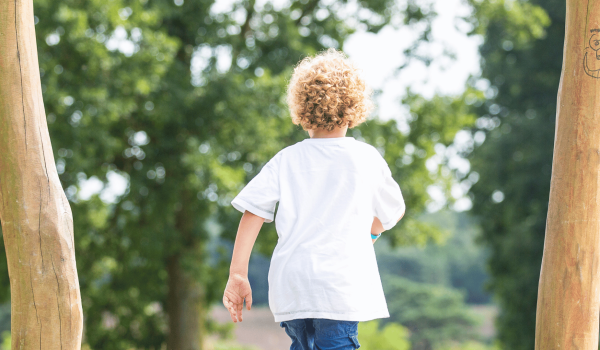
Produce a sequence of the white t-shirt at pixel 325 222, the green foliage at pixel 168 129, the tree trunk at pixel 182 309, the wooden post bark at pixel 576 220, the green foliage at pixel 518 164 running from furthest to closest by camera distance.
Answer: the green foliage at pixel 518 164 → the tree trunk at pixel 182 309 → the green foliage at pixel 168 129 → the wooden post bark at pixel 576 220 → the white t-shirt at pixel 325 222

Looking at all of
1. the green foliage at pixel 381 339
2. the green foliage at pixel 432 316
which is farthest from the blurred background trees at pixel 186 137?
the green foliage at pixel 432 316

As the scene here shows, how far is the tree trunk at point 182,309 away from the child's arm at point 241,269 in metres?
7.46

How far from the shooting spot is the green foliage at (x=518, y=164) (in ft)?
43.6

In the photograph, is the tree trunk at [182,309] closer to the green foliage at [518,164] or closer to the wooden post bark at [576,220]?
the wooden post bark at [576,220]

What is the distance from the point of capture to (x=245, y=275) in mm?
2318

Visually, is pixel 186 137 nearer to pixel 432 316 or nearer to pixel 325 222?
pixel 325 222

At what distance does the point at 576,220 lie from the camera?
2691 millimetres

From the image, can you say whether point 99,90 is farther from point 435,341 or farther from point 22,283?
point 435,341

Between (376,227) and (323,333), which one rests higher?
(376,227)

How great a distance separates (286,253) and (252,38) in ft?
26.4

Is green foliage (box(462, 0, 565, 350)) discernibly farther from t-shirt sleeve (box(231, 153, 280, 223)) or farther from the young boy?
t-shirt sleeve (box(231, 153, 280, 223))

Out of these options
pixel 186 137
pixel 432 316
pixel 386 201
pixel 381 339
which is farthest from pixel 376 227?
pixel 432 316

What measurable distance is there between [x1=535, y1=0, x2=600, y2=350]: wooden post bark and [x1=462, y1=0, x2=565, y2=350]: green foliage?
10280mm

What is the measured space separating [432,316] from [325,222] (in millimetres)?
29211
